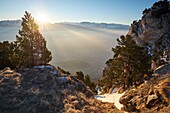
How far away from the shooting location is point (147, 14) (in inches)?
2525

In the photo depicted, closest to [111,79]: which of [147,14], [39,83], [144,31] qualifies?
[39,83]

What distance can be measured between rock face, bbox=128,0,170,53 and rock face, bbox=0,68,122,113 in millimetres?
44084

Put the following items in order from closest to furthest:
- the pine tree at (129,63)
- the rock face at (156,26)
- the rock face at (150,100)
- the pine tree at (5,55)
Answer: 1. the rock face at (150,100)
2. the pine tree at (129,63)
3. the pine tree at (5,55)
4. the rock face at (156,26)

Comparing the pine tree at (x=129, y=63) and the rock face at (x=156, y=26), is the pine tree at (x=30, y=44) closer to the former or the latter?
the pine tree at (x=129, y=63)

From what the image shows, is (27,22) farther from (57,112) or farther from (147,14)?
(147,14)

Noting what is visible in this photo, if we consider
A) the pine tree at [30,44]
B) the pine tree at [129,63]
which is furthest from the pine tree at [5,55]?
the pine tree at [129,63]

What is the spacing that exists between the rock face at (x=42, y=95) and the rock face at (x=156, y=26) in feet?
145

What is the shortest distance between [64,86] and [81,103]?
3705 millimetres

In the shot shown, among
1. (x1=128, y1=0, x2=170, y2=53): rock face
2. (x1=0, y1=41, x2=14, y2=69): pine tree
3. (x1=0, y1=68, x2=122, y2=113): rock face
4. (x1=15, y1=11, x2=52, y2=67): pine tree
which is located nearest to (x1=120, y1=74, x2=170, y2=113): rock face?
(x1=0, y1=68, x2=122, y2=113): rock face

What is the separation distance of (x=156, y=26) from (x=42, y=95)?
52997mm

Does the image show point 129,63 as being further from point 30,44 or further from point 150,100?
point 30,44

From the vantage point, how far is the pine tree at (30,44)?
91.4 feet

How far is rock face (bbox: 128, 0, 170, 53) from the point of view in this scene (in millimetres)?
58812

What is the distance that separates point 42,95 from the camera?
1673 centimetres
